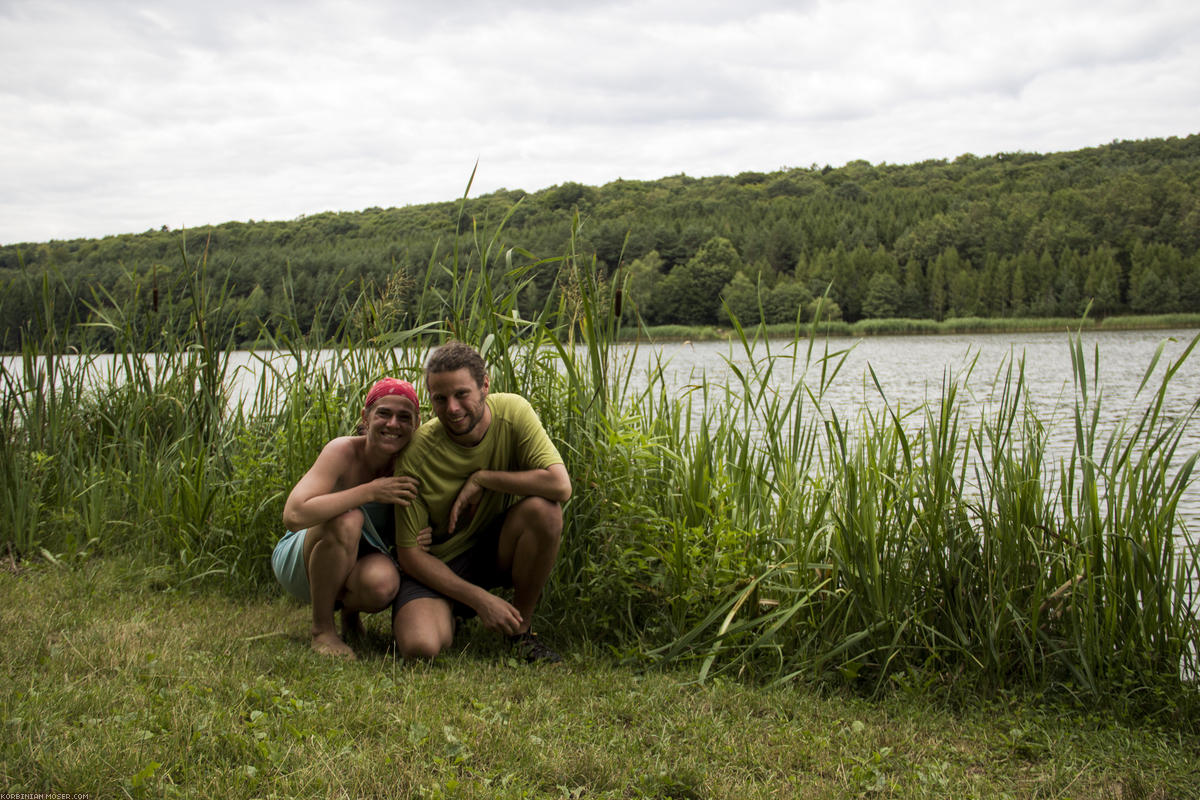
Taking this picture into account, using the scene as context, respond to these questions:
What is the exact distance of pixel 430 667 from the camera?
8.93ft

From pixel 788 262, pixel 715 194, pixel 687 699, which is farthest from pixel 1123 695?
pixel 788 262

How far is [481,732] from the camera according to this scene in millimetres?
2188

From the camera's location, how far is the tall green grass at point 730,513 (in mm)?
2850

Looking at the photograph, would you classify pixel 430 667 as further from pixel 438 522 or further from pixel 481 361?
pixel 481 361

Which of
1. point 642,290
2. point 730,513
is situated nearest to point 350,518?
point 730,513

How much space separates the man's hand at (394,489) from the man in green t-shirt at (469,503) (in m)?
0.04

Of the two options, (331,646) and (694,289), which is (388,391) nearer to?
(331,646)

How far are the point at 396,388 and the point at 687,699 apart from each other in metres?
1.46

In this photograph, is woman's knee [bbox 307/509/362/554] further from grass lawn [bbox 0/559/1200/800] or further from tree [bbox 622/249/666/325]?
tree [bbox 622/249/666/325]

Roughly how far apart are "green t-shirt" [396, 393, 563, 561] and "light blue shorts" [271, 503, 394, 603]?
17 cm

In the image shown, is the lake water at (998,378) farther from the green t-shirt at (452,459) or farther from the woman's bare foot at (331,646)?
the woman's bare foot at (331,646)

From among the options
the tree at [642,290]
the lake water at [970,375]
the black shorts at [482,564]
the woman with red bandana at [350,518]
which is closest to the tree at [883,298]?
the lake water at [970,375]

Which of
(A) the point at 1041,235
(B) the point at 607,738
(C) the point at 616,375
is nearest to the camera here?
(B) the point at 607,738

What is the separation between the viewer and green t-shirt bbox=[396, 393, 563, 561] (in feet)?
9.61
